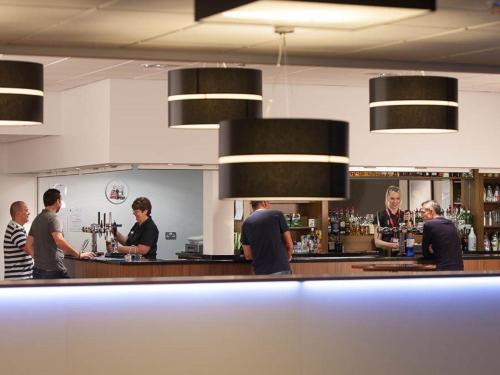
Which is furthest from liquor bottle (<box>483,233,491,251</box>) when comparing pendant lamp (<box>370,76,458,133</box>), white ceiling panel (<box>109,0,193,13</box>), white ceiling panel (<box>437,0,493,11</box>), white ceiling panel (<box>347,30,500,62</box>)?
white ceiling panel (<box>109,0,193,13</box>)

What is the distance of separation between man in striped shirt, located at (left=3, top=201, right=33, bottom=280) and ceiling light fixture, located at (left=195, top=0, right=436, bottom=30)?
19.6 ft

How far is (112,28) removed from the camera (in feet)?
21.8

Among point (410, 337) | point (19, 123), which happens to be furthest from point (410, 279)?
point (19, 123)

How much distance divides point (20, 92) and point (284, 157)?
2100 millimetres

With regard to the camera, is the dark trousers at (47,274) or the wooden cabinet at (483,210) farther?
the wooden cabinet at (483,210)

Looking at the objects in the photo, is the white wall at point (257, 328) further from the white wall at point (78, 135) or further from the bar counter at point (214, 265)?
the white wall at point (78, 135)

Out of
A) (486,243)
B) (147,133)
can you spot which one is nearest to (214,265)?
(147,133)

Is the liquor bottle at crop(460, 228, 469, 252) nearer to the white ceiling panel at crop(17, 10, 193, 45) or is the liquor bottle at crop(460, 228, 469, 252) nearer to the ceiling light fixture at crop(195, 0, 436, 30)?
the white ceiling panel at crop(17, 10, 193, 45)

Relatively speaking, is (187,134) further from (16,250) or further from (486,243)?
(486,243)

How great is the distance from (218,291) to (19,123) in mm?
1623

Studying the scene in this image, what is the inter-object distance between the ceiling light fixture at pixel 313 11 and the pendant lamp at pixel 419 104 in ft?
7.82

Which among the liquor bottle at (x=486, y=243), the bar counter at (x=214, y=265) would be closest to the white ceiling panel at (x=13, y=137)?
the bar counter at (x=214, y=265)

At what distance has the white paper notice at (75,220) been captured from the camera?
15414mm

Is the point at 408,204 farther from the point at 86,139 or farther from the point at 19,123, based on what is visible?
the point at 19,123
